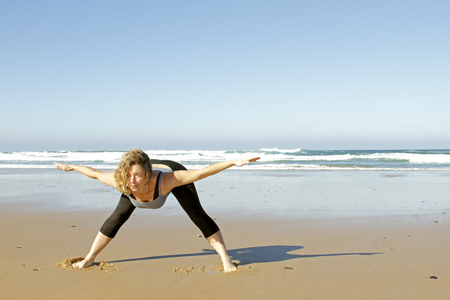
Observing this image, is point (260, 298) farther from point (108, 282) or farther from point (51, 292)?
point (51, 292)

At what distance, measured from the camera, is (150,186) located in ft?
13.1

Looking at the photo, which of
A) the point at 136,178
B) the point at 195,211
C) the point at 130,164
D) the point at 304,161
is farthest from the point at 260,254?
the point at 304,161

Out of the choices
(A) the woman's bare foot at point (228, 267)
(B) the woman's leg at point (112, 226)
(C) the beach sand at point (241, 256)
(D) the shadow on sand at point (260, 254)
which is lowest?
(D) the shadow on sand at point (260, 254)

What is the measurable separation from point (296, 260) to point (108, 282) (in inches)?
82.4

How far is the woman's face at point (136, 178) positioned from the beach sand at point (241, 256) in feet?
3.00

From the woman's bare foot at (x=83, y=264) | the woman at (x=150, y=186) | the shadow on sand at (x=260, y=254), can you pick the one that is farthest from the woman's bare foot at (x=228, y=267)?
the woman's bare foot at (x=83, y=264)

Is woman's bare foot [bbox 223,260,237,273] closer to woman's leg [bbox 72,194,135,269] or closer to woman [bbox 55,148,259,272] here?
woman [bbox 55,148,259,272]

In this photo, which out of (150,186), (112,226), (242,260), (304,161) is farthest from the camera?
(304,161)

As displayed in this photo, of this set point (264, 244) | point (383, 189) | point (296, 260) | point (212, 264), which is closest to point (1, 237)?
point (212, 264)

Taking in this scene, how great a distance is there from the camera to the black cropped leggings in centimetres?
426

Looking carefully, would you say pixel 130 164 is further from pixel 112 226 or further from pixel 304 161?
pixel 304 161

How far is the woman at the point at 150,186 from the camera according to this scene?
383 cm

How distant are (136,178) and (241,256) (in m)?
1.83

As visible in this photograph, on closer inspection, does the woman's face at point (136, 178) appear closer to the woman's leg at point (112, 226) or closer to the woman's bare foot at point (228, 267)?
the woman's leg at point (112, 226)
